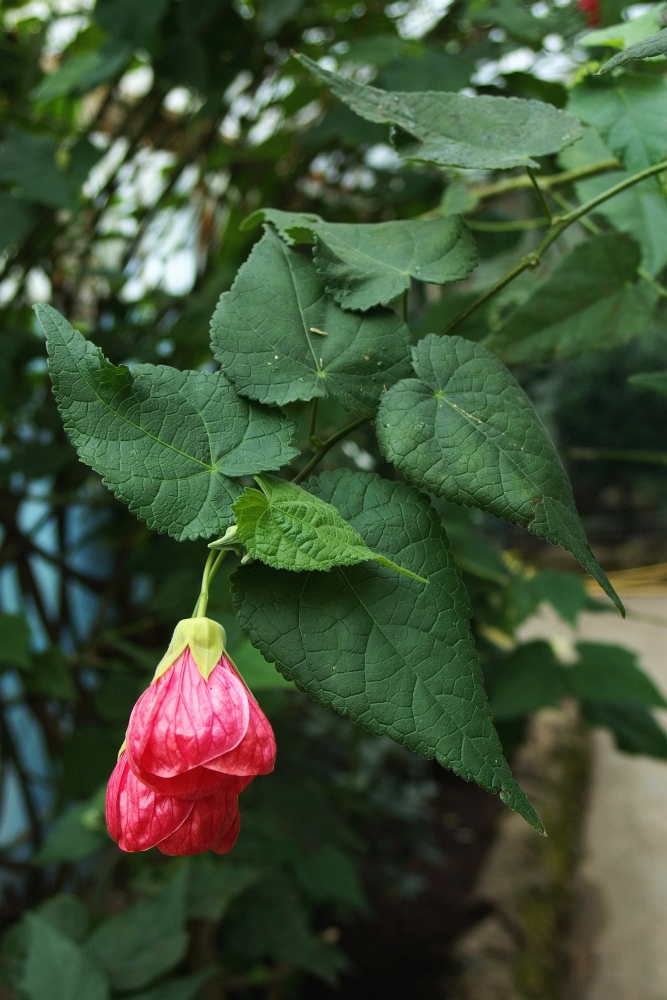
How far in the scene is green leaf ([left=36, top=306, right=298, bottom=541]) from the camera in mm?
240

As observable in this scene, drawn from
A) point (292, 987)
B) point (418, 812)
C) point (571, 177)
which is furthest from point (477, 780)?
point (418, 812)

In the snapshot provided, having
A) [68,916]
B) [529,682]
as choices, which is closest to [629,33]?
[529,682]

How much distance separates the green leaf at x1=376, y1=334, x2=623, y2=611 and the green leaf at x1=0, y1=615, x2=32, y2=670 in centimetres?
47

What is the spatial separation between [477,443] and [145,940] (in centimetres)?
57

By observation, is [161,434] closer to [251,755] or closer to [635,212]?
[251,755]

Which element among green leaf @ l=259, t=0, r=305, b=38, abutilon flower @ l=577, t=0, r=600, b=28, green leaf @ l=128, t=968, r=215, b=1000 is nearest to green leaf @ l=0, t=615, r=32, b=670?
green leaf @ l=128, t=968, r=215, b=1000

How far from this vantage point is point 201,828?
9.1 inches

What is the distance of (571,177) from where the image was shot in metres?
0.47

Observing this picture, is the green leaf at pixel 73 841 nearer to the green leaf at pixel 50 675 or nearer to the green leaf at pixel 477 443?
the green leaf at pixel 50 675

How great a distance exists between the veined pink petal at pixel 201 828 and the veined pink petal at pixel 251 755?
0.02 meters

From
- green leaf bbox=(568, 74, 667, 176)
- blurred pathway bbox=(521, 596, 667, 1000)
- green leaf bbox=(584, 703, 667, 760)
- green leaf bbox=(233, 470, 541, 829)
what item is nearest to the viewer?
green leaf bbox=(233, 470, 541, 829)

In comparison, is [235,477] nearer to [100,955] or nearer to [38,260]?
[100,955]

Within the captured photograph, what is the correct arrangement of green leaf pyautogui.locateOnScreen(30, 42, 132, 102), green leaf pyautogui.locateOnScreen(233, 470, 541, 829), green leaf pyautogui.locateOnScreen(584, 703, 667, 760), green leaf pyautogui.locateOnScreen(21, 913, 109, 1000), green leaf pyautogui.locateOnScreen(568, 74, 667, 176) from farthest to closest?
green leaf pyautogui.locateOnScreen(584, 703, 667, 760), green leaf pyautogui.locateOnScreen(30, 42, 132, 102), green leaf pyautogui.locateOnScreen(21, 913, 109, 1000), green leaf pyautogui.locateOnScreen(568, 74, 667, 176), green leaf pyautogui.locateOnScreen(233, 470, 541, 829)

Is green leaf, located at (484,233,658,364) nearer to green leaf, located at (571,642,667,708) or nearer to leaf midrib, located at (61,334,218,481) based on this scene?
leaf midrib, located at (61,334,218,481)
